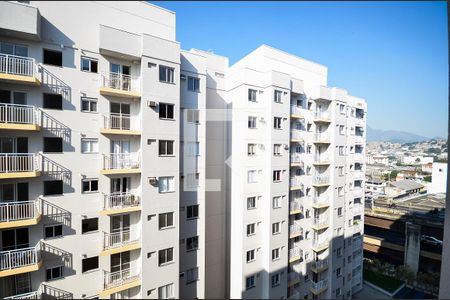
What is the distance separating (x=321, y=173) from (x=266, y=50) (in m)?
2.81

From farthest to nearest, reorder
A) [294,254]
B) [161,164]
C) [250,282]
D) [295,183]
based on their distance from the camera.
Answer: [295,183] < [294,254] < [250,282] < [161,164]

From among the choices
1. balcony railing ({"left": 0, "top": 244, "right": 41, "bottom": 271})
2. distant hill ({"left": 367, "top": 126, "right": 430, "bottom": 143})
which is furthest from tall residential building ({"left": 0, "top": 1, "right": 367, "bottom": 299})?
distant hill ({"left": 367, "top": 126, "right": 430, "bottom": 143})

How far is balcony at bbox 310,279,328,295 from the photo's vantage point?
384 cm

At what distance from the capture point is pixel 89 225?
252 cm

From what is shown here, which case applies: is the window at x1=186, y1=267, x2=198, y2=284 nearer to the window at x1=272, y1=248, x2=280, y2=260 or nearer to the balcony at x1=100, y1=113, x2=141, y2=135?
the window at x1=272, y1=248, x2=280, y2=260

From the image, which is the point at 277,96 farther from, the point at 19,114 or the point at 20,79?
the point at 19,114

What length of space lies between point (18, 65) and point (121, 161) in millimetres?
1481

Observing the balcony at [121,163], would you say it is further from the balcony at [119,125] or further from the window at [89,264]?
the window at [89,264]

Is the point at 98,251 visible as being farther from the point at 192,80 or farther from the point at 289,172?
the point at 289,172

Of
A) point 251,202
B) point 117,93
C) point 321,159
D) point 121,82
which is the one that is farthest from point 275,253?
point 121,82

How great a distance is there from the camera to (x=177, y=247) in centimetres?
288

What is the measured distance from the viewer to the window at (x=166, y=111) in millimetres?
2740

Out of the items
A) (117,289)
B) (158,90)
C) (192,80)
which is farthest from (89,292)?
(192,80)

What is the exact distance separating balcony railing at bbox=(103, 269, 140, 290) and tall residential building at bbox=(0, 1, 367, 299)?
0.01m
